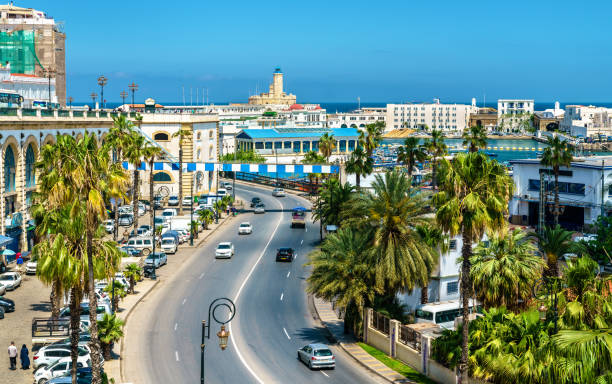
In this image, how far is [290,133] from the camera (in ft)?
502

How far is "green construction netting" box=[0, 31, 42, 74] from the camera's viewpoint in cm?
10950

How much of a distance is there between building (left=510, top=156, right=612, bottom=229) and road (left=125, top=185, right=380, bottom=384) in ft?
81.6

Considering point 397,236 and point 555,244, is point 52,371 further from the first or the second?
point 555,244

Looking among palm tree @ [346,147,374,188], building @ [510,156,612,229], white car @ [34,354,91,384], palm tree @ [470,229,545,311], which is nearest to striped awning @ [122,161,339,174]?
palm tree @ [346,147,374,188]

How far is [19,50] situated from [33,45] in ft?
7.29

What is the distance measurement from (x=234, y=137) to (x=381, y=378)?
119 metres

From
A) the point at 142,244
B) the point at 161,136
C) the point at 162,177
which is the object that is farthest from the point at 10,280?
the point at 161,136

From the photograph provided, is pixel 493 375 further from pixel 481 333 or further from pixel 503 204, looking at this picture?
pixel 503 204

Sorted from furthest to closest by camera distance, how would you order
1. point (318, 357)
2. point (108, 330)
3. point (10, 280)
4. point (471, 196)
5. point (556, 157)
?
point (556, 157)
point (10, 280)
point (318, 357)
point (108, 330)
point (471, 196)

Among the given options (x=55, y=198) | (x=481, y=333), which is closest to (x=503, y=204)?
(x=481, y=333)

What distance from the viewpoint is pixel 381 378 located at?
3828cm

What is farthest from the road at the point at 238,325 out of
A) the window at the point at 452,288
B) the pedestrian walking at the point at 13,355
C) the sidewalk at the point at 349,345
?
the window at the point at 452,288

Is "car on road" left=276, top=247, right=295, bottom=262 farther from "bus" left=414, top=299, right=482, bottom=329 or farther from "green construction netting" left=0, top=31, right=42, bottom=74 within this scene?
"green construction netting" left=0, top=31, right=42, bottom=74

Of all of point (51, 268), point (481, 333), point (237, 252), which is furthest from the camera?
point (237, 252)
